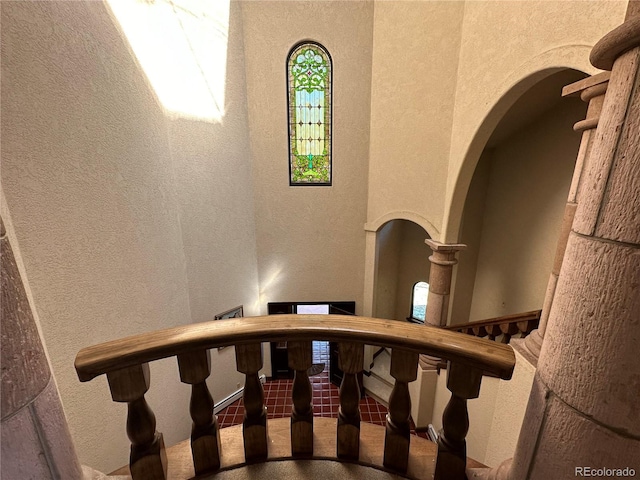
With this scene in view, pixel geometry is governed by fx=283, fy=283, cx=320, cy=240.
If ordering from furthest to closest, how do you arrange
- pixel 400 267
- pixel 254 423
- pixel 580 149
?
pixel 400 267 < pixel 580 149 < pixel 254 423

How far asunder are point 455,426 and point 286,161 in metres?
4.57

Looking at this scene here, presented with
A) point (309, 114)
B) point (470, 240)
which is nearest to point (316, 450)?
point (309, 114)

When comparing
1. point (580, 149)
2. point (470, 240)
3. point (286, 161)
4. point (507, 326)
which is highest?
point (286, 161)

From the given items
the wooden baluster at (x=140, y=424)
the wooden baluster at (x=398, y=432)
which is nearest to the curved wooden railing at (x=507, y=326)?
the wooden baluster at (x=398, y=432)

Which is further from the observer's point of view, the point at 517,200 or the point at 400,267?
the point at 400,267

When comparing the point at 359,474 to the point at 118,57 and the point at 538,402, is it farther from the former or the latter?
the point at 118,57

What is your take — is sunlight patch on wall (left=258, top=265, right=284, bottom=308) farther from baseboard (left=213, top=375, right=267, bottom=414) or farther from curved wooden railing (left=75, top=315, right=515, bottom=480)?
curved wooden railing (left=75, top=315, right=515, bottom=480)

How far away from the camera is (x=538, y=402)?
60 centimetres

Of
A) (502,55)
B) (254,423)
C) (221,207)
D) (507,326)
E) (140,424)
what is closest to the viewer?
(140,424)

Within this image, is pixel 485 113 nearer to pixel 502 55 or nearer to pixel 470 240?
pixel 502 55

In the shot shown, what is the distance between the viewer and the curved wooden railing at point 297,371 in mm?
631

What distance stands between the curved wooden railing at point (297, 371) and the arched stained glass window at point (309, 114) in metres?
4.40

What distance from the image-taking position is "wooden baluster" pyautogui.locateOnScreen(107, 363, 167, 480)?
644 millimetres

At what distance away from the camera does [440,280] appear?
3.81 m
